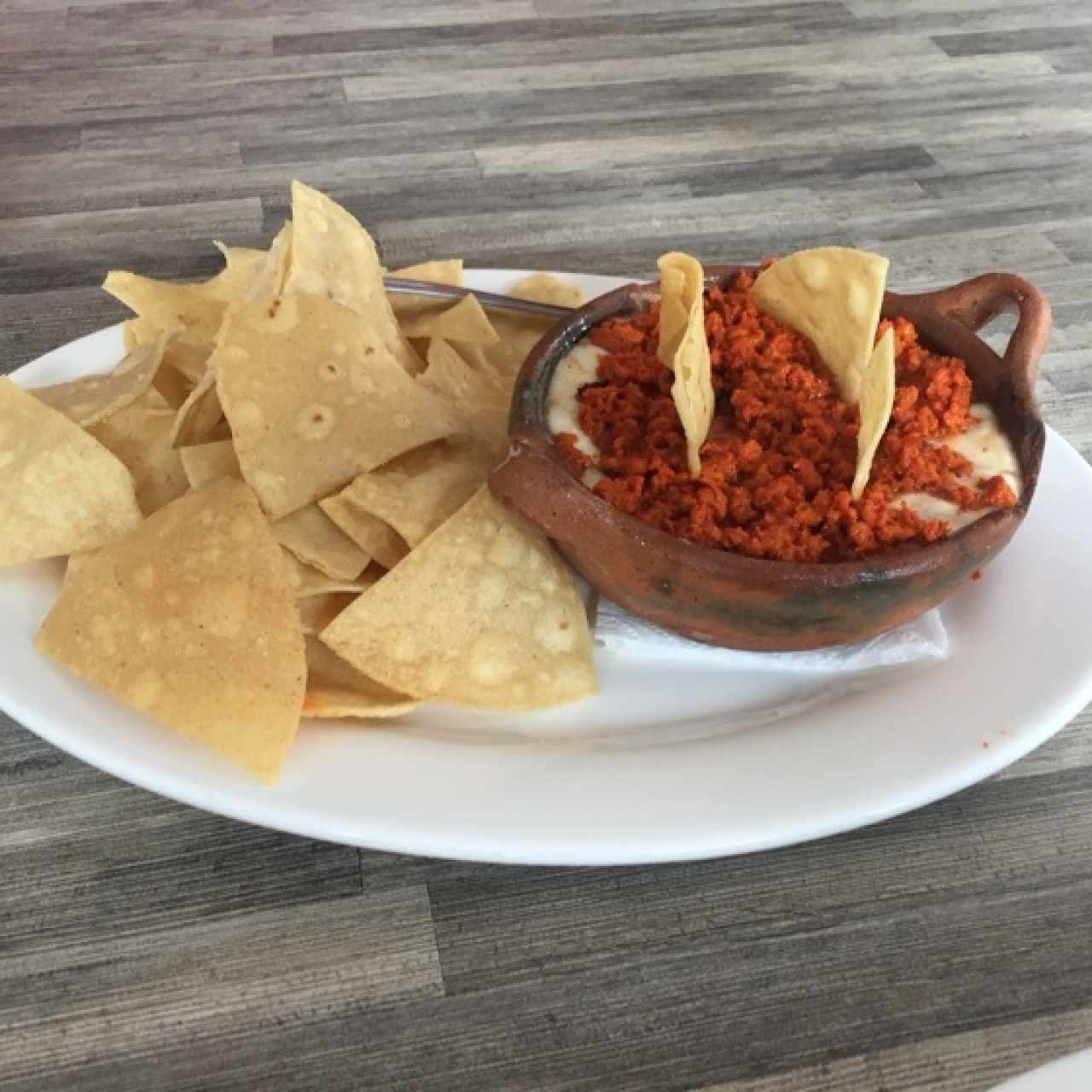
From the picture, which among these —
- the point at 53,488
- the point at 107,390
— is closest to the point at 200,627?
the point at 53,488

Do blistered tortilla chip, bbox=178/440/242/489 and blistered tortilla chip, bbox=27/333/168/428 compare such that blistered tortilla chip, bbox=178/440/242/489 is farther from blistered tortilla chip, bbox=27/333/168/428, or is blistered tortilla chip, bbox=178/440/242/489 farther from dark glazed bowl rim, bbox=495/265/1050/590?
dark glazed bowl rim, bbox=495/265/1050/590

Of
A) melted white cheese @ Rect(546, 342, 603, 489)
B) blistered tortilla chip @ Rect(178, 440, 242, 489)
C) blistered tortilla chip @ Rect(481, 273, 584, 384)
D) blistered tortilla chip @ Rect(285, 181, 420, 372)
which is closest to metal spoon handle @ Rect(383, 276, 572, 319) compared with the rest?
blistered tortilla chip @ Rect(481, 273, 584, 384)

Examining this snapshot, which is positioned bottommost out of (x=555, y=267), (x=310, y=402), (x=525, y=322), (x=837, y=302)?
(x=555, y=267)

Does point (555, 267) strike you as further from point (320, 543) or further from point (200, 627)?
point (200, 627)

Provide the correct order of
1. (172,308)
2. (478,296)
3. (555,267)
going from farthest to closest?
(555,267)
(478,296)
(172,308)

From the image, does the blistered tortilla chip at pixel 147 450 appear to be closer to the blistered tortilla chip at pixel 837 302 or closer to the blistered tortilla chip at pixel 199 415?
the blistered tortilla chip at pixel 199 415

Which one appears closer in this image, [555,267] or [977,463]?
[977,463]
